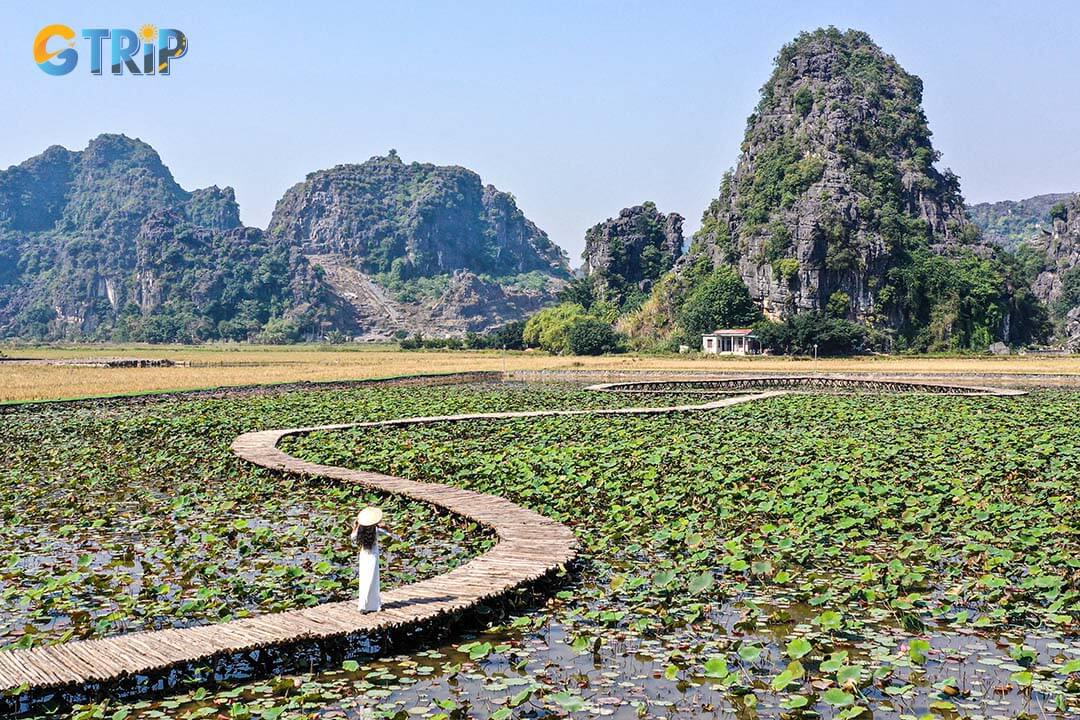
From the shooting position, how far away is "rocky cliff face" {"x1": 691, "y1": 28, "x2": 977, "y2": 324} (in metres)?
89.9

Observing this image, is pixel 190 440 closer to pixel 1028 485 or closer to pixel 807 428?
pixel 807 428

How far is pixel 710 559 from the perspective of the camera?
37.6 ft

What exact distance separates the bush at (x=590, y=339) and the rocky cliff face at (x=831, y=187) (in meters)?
12.6

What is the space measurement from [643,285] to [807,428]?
3885 inches

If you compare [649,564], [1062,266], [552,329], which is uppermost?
[1062,266]

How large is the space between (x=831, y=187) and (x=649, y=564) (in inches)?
3458

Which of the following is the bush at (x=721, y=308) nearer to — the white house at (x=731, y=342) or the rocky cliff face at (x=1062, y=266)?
the white house at (x=731, y=342)

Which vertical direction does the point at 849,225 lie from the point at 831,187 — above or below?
below

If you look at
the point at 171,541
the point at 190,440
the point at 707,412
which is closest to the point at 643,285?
the point at 707,412

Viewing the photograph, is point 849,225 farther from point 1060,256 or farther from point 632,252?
point 1060,256

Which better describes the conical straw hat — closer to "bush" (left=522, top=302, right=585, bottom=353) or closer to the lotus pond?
the lotus pond

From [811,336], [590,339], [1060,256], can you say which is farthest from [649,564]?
[1060,256]

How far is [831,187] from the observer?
311 ft

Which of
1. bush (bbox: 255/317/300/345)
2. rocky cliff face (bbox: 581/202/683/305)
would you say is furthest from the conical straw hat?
bush (bbox: 255/317/300/345)
